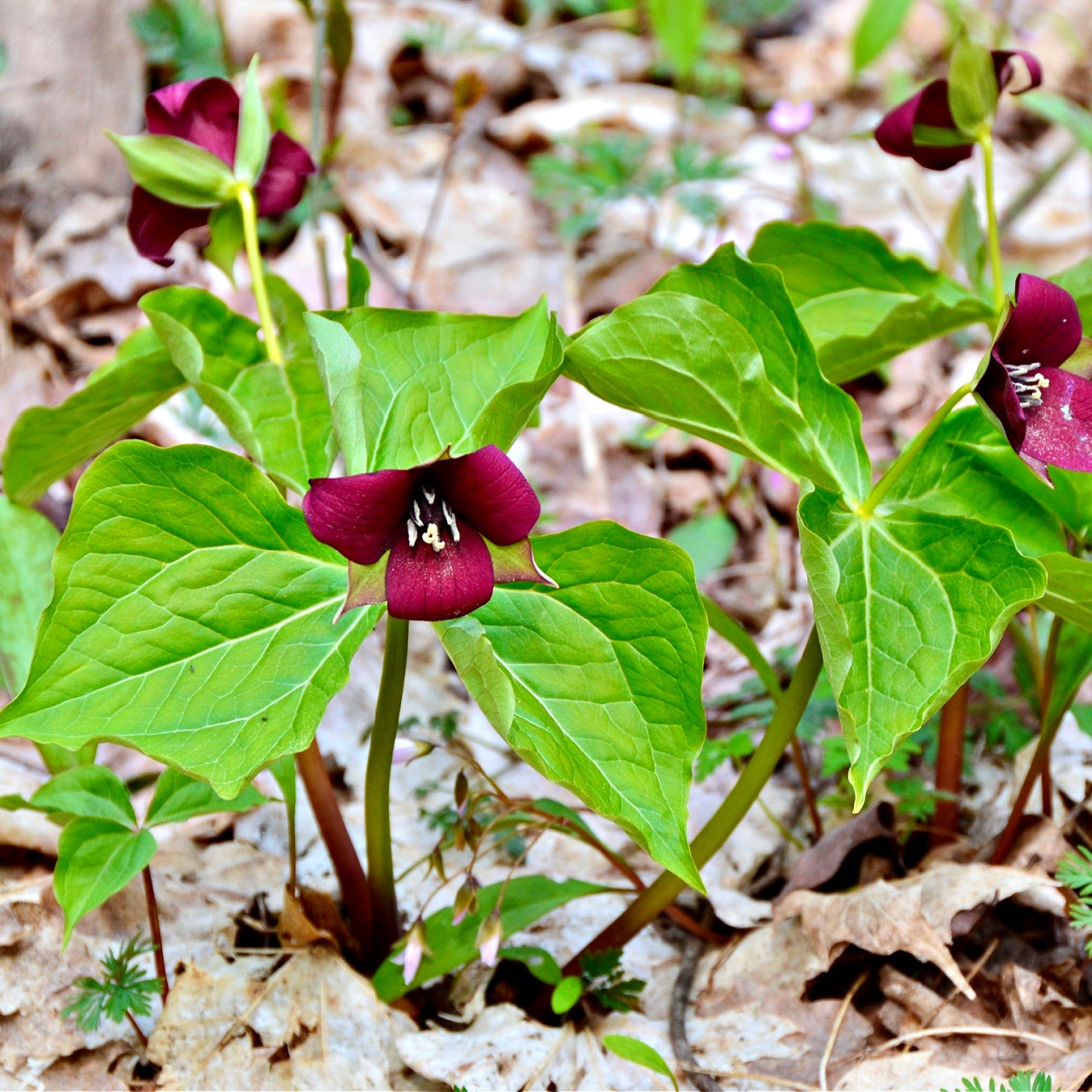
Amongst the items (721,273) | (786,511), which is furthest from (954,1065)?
(786,511)

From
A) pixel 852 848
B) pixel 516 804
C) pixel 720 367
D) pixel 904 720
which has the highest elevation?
pixel 720 367

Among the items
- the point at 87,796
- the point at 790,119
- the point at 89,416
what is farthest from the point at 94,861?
the point at 790,119

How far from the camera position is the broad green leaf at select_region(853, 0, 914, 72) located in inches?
111

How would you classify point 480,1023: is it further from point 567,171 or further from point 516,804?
point 567,171

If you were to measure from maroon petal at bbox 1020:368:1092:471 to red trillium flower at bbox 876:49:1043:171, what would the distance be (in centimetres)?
58

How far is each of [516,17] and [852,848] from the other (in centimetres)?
394

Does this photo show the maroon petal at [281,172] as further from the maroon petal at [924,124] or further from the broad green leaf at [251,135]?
the maroon petal at [924,124]

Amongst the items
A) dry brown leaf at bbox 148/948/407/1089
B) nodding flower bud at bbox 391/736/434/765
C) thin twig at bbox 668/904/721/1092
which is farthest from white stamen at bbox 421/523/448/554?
thin twig at bbox 668/904/721/1092

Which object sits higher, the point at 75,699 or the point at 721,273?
the point at 721,273

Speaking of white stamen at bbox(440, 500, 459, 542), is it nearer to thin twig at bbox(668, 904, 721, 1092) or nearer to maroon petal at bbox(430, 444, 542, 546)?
maroon petal at bbox(430, 444, 542, 546)

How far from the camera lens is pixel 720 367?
1064mm

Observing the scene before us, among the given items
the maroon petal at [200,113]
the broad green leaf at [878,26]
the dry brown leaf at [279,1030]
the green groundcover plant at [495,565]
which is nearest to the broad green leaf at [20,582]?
the green groundcover plant at [495,565]

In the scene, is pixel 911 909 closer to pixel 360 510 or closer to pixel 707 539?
pixel 360 510

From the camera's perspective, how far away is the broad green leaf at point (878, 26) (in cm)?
282
